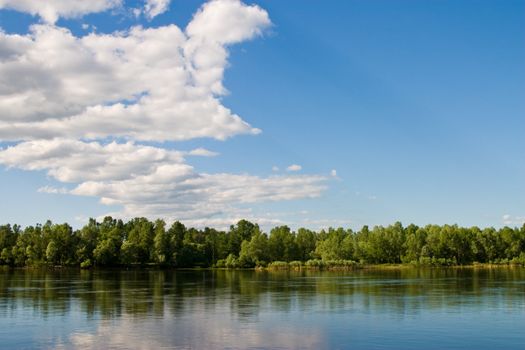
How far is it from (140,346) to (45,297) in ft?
154

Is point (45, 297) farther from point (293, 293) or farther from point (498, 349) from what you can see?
point (498, 349)

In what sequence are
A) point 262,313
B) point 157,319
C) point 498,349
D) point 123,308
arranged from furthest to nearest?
point 123,308
point 262,313
point 157,319
point 498,349

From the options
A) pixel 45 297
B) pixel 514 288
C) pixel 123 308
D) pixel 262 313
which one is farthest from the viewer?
pixel 514 288

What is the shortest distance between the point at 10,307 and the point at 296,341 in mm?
41722

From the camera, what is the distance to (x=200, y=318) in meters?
58.9

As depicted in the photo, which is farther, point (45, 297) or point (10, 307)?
point (45, 297)

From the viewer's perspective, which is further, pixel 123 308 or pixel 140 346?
pixel 123 308

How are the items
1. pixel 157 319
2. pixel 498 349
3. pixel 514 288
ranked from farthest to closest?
pixel 514 288
pixel 157 319
pixel 498 349

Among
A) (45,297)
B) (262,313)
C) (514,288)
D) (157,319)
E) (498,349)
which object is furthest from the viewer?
(514,288)

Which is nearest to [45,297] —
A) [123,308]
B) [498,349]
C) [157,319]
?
[123,308]

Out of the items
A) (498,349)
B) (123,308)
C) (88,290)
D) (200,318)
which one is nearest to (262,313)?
(200,318)

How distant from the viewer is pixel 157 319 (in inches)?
2285

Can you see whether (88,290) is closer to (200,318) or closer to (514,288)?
(200,318)

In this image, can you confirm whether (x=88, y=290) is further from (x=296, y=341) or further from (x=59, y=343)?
(x=296, y=341)
